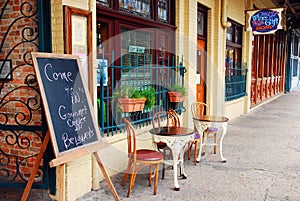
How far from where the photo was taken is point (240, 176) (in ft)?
12.8

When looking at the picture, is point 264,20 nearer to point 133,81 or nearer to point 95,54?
point 133,81

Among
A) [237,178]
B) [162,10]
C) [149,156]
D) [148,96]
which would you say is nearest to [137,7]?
[162,10]

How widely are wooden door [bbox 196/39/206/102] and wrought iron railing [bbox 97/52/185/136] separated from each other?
1.29m

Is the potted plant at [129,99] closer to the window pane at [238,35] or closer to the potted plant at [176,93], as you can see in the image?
the potted plant at [176,93]

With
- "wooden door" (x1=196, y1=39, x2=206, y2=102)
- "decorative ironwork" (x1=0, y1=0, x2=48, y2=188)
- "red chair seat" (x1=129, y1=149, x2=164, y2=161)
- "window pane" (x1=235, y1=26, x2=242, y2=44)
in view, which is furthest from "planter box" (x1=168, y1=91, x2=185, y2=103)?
"window pane" (x1=235, y1=26, x2=242, y2=44)

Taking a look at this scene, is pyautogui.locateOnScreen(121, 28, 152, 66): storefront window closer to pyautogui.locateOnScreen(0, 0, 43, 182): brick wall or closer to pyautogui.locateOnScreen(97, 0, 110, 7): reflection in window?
pyautogui.locateOnScreen(97, 0, 110, 7): reflection in window

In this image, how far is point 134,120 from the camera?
420cm

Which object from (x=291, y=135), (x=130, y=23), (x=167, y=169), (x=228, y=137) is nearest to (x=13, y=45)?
(x=130, y=23)

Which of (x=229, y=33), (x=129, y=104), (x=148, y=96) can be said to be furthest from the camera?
(x=229, y=33)

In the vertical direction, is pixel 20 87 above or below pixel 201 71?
below

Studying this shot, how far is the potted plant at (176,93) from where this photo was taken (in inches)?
191

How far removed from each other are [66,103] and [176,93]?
237 cm

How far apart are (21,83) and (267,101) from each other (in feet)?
36.0

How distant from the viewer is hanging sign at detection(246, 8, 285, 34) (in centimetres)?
758
